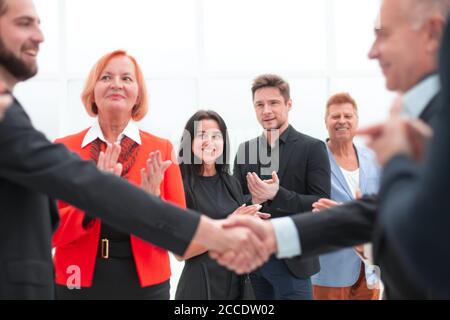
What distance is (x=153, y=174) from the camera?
2205mm

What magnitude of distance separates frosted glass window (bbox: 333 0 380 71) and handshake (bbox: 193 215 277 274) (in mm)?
3767

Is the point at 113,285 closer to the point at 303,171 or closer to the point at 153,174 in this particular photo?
the point at 153,174

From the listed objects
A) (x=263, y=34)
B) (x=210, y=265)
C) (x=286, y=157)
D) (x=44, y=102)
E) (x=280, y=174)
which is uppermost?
(x=263, y=34)

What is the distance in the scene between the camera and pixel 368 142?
3.71ft

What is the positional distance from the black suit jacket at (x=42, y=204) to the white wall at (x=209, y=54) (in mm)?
3569

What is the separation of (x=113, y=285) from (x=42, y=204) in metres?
0.82

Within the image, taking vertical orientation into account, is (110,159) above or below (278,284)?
above

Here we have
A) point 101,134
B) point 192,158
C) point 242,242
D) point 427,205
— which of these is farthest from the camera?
point 192,158

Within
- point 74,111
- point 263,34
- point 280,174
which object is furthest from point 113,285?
point 263,34

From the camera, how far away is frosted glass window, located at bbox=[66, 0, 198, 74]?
516cm

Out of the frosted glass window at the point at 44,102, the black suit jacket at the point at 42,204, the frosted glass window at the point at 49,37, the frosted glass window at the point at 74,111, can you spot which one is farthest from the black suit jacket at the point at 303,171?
the frosted glass window at the point at 49,37

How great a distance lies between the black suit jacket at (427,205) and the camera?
2.92 ft

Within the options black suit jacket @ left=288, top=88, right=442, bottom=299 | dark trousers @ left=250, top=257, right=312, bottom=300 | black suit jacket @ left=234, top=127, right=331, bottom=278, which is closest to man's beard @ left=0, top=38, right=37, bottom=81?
black suit jacket @ left=288, top=88, right=442, bottom=299

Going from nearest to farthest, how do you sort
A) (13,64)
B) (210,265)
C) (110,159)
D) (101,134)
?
(13,64), (110,159), (101,134), (210,265)
